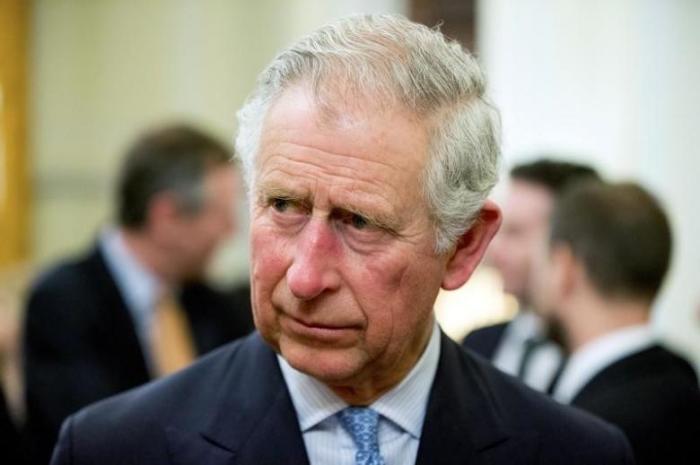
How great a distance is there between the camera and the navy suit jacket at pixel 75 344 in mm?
4332

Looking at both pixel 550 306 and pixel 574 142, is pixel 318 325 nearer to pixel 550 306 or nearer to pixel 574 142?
pixel 550 306

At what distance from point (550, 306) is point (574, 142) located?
10.3 ft

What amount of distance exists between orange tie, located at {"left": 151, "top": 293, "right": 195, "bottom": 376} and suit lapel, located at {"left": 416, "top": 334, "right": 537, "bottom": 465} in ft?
7.68

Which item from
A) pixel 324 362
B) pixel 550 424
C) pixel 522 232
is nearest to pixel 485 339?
pixel 522 232

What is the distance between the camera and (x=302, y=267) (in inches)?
86.2

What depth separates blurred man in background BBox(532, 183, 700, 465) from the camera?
3.22 metres

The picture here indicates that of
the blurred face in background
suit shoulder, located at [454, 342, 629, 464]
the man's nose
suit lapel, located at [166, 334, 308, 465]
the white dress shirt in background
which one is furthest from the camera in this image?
the blurred face in background

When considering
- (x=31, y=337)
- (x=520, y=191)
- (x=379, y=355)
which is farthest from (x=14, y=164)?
(x=379, y=355)

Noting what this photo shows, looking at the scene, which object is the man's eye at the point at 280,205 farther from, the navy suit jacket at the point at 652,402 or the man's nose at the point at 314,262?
the navy suit jacket at the point at 652,402

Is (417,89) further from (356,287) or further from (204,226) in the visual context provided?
(204,226)

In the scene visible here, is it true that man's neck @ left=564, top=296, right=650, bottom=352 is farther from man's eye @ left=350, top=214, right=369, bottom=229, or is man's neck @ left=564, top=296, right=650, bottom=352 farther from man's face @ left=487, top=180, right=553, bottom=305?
man's eye @ left=350, top=214, right=369, bottom=229

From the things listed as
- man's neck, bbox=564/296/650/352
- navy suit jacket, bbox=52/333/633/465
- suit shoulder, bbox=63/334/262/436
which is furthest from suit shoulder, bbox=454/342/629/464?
man's neck, bbox=564/296/650/352

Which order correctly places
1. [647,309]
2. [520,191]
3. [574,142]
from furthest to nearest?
1. [574,142]
2. [520,191]
3. [647,309]

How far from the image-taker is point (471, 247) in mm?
2477
